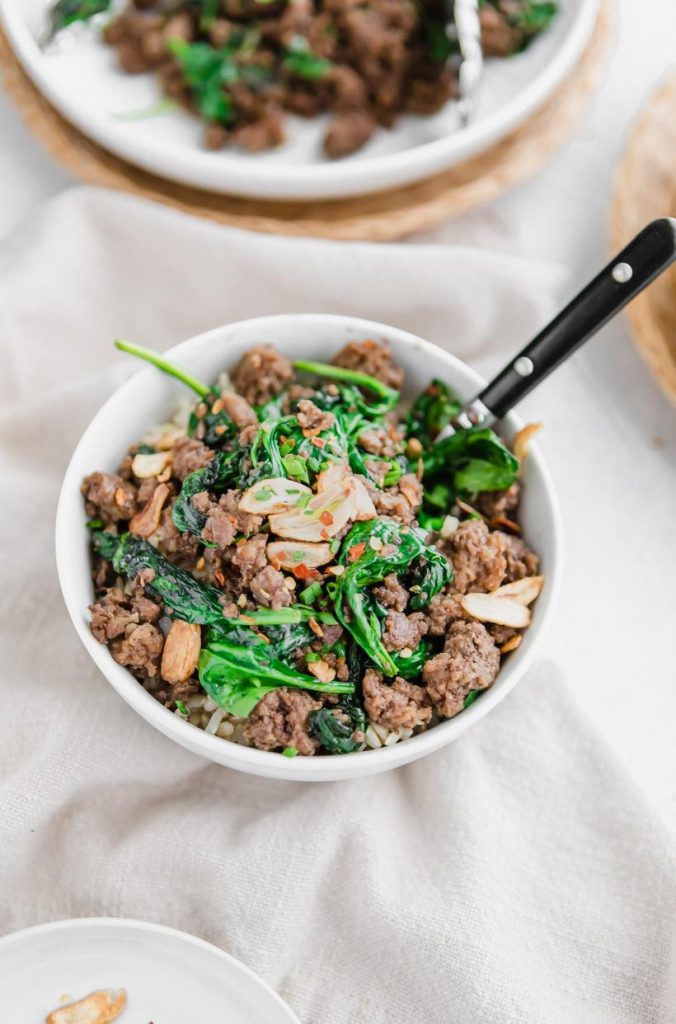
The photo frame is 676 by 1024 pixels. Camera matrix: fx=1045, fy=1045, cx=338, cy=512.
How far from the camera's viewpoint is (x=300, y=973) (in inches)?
122

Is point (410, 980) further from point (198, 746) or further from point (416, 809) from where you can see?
point (198, 746)

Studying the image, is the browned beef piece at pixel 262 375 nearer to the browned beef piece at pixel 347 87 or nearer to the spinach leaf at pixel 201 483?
the spinach leaf at pixel 201 483

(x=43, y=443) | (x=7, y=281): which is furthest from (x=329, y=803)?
(x=7, y=281)

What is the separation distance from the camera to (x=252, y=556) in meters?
2.62

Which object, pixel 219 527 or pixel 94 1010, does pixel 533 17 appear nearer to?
pixel 219 527

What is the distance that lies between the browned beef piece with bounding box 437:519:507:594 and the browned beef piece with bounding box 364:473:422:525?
151 millimetres

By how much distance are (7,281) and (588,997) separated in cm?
290

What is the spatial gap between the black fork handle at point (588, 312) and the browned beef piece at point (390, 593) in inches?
25.2

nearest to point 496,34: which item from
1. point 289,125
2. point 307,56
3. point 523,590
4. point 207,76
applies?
point 307,56

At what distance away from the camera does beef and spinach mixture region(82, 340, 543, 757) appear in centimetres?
266

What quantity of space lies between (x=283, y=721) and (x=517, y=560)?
816 mm

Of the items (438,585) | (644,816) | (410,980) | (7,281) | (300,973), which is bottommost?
(300,973)

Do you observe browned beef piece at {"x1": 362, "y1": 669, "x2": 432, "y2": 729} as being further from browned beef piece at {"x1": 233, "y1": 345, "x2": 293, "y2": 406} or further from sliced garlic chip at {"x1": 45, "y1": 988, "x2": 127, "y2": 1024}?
sliced garlic chip at {"x1": 45, "y1": 988, "x2": 127, "y2": 1024}

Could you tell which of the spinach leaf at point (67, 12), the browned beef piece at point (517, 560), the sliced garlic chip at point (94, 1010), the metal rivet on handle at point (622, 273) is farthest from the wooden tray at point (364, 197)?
A: the sliced garlic chip at point (94, 1010)
